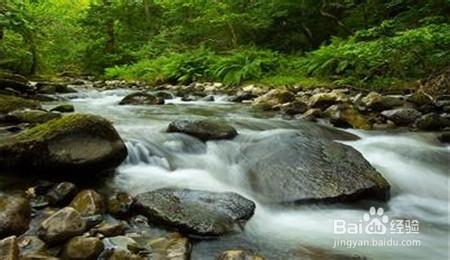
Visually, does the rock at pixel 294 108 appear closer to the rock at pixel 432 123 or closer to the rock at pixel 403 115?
the rock at pixel 403 115

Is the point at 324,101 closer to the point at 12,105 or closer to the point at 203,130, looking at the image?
the point at 203,130

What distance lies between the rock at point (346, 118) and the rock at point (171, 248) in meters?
4.70

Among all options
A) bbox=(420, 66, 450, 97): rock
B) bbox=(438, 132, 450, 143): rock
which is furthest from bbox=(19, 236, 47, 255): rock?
Result: bbox=(420, 66, 450, 97): rock

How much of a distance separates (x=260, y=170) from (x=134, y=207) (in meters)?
1.57

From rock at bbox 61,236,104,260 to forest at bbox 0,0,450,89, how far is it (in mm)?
5013

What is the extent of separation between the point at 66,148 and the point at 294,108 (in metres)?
5.22

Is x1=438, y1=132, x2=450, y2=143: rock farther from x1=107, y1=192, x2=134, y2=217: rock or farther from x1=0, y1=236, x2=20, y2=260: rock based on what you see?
x1=0, y1=236, x2=20, y2=260: rock

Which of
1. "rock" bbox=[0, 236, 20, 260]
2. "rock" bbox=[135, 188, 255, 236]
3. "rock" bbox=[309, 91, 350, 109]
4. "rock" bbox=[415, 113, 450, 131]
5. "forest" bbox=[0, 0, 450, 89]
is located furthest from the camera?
"forest" bbox=[0, 0, 450, 89]

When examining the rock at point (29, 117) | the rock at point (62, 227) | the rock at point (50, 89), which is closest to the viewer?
the rock at point (62, 227)

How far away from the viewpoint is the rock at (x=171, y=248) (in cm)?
303

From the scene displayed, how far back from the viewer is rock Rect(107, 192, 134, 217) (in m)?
3.62

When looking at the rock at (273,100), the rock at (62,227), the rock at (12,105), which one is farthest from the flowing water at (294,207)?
the rock at (273,100)

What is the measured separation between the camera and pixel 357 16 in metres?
14.9

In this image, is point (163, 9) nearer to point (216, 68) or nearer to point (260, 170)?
point (216, 68)
